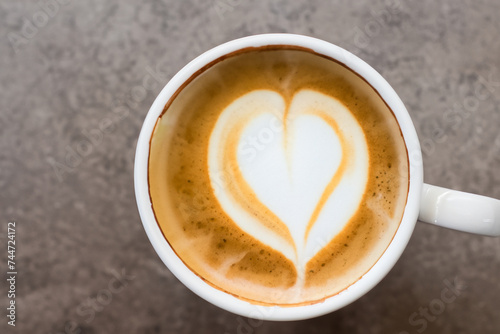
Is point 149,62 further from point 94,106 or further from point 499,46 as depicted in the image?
point 499,46

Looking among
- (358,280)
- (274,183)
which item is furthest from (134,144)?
(358,280)

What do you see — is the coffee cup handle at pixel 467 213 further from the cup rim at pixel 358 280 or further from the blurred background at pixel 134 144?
the blurred background at pixel 134 144

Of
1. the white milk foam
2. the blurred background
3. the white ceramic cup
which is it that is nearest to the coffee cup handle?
the white ceramic cup

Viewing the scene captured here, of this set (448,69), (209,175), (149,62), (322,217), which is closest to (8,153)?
(149,62)

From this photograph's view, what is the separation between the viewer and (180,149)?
672mm

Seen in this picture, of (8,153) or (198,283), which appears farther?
(8,153)

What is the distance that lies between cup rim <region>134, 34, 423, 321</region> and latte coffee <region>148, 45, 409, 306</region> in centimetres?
2

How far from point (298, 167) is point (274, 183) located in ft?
0.13

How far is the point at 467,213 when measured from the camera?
59 cm

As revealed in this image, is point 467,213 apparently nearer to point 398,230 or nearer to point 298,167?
point 398,230

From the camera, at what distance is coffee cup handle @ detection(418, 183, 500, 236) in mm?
592

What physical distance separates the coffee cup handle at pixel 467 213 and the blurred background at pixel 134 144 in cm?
24

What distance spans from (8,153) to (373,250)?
643 mm

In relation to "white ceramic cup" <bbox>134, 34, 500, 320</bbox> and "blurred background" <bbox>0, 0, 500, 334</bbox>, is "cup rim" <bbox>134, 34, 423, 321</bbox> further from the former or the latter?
"blurred background" <bbox>0, 0, 500, 334</bbox>
